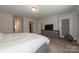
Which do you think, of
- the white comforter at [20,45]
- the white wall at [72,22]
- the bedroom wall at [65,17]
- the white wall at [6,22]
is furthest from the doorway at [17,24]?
the white comforter at [20,45]

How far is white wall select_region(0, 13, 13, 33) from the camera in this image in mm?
4500

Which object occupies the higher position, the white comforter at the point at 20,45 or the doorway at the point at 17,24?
the doorway at the point at 17,24

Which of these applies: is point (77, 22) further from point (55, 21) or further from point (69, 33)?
point (55, 21)

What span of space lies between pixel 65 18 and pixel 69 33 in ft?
2.74

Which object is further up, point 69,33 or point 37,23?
point 37,23

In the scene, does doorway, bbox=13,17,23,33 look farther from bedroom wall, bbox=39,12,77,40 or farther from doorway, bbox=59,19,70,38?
doorway, bbox=59,19,70,38

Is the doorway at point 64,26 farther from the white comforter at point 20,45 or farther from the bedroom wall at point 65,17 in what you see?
the white comforter at point 20,45

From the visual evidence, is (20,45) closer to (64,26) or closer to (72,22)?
(72,22)

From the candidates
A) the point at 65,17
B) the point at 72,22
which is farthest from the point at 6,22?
the point at 72,22

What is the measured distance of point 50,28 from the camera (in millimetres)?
4680

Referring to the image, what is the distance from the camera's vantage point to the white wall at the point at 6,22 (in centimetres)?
450

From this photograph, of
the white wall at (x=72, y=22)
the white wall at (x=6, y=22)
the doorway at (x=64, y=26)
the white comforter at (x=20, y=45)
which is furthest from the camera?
the doorway at (x=64, y=26)
